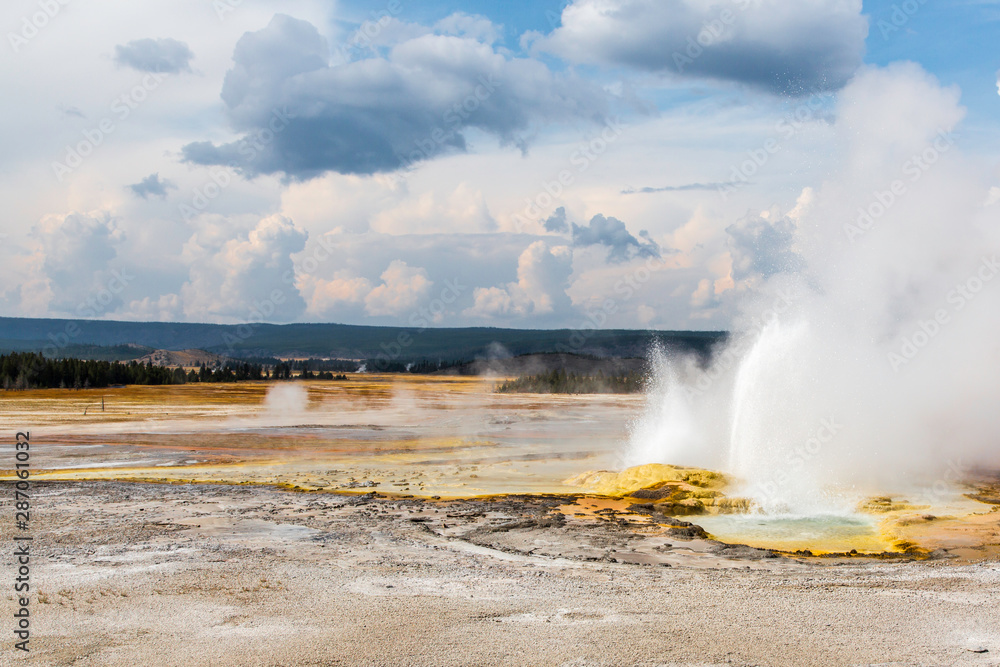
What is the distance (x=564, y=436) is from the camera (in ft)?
118

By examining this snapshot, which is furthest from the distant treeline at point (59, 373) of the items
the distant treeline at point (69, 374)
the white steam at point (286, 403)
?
the white steam at point (286, 403)

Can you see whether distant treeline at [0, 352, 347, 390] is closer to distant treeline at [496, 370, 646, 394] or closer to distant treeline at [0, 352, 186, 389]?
distant treeline at [0, 352, 186, 389]

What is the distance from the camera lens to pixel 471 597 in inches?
381

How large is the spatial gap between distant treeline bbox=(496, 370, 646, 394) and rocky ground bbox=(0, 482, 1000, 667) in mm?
70250

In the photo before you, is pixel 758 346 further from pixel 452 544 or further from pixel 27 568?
pixel 27 568

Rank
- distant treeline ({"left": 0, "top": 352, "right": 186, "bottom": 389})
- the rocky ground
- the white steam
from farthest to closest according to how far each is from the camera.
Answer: distant treeline ({"left": 0, "top": 352, "right": 186, "bottom": 389})
the white steam
the rocky ground

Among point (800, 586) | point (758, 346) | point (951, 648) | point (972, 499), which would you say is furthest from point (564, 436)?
point (951, 648)

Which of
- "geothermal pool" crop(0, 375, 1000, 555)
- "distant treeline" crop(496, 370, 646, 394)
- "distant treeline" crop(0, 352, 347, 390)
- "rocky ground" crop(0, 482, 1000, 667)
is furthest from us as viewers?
"distant treeline" crop(496, 370, 646, 394)

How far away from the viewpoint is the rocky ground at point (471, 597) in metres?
7.74

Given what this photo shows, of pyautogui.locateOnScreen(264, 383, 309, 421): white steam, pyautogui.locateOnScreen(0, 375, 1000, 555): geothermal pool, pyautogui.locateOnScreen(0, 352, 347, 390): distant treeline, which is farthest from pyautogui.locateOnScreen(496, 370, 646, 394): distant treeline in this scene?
pyautogui.locateOnScreen(0, 352, 347, 390): distant treeline

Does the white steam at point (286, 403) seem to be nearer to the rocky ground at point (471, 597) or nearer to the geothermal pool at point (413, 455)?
the geothermal pool at point (413, 455)

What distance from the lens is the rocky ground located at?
25.4 ft

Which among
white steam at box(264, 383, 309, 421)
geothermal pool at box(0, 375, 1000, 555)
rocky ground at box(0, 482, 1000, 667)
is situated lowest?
white steam at box(264, 383, 309, 421)

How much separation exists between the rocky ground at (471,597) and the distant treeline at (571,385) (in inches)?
2766
